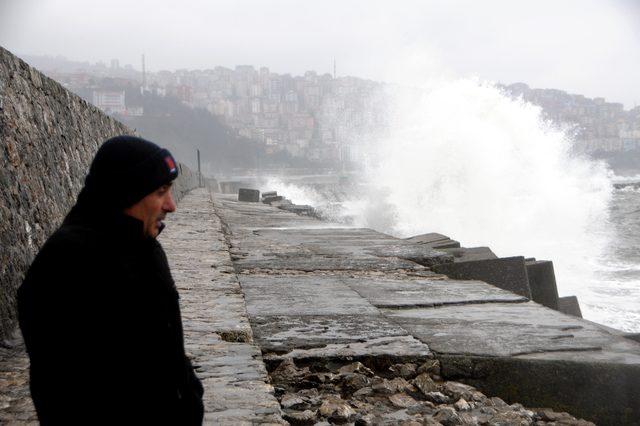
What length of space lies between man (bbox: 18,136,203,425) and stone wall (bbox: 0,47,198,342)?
1465mm

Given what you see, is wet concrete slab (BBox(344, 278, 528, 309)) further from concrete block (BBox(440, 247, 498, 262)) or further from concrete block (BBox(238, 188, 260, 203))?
concrete block (BBox(238, 188, 260, 203))

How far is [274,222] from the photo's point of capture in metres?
10.9

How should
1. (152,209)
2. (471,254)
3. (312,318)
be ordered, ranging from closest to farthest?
(152,209) < (312,318) < (471,254)

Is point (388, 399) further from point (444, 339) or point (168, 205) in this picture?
point (168, 205)

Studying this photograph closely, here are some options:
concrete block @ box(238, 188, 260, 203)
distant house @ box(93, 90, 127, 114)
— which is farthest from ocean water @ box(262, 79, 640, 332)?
distant house @ box(93, 90, 127, 114)

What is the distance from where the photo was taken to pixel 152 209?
1547mm

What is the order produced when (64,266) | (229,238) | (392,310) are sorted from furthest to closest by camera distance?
(229,238) → (392,310) → (64,266)

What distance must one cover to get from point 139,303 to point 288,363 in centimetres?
173

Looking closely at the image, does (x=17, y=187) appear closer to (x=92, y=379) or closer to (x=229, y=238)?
(x=92, y=379)

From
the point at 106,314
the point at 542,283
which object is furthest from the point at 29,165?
the point at 542,283

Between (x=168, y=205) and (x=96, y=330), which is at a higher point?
(x=168, y=205)

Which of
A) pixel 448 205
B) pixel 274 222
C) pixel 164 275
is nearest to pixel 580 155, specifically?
pixel 448 205

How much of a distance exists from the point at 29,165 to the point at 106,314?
6.95 ft

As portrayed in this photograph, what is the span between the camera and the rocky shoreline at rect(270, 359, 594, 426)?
8.71 feet
